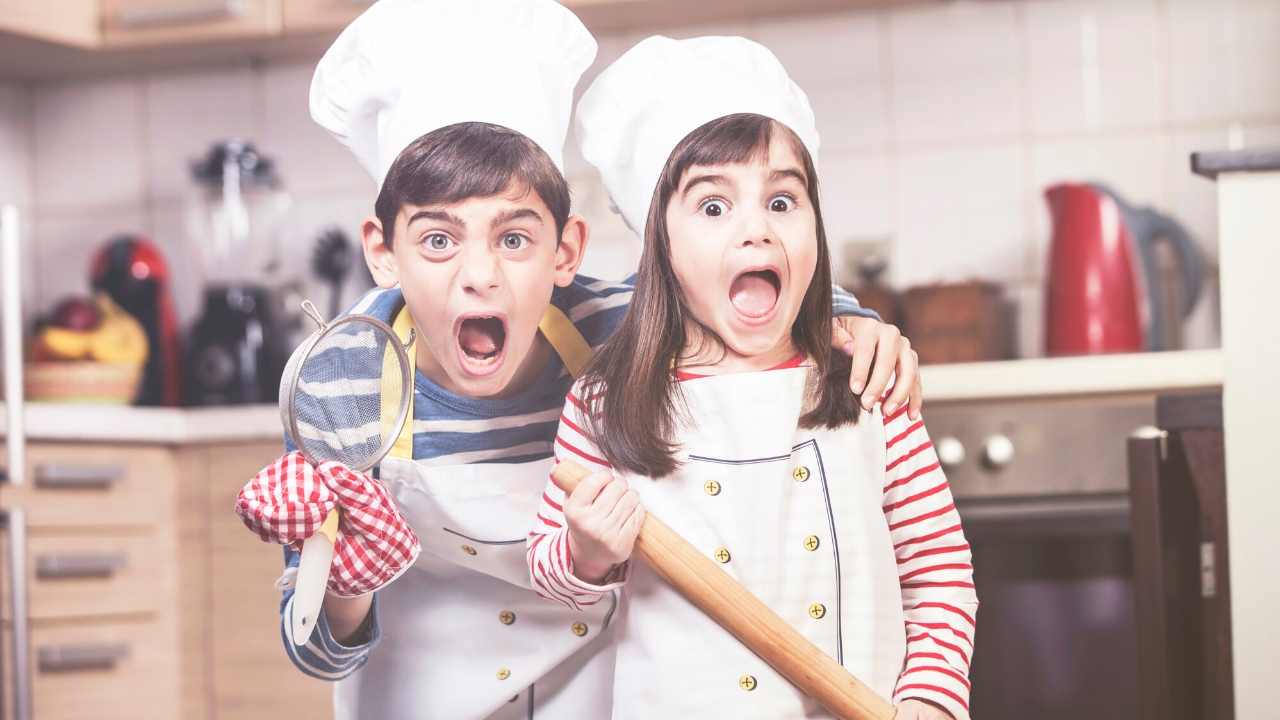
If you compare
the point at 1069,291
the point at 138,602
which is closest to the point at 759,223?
the point at 1069,291

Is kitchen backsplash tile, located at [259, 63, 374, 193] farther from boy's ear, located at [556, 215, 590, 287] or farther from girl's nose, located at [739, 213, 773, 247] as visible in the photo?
girl's nose, located at [739, 213, 773, 247]

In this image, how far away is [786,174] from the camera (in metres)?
0.83

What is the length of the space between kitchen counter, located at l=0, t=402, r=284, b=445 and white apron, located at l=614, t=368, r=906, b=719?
1.16 metres

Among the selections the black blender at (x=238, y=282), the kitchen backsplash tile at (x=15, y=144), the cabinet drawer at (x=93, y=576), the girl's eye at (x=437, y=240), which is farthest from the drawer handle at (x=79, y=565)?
the girl's eye at (x=437, y=240)

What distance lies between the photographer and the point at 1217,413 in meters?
1.21

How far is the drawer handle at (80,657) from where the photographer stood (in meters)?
1.82

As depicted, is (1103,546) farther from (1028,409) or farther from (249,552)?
(249,552)

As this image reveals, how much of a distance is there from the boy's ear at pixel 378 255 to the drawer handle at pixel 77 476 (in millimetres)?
1100

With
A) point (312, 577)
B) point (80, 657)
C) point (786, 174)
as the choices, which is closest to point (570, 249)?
point (786, 174)

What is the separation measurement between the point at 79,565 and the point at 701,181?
4.41ft

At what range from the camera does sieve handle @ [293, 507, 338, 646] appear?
31.5 inches

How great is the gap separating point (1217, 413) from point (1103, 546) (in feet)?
1.68

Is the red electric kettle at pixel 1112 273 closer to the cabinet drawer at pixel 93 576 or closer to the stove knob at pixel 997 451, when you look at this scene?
the stove knob at pixel 997 451

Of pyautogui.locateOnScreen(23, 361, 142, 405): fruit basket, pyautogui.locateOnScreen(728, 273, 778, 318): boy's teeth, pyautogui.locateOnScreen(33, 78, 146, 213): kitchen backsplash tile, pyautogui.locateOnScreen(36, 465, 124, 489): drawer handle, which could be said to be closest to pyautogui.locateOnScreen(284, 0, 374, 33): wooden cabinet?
pyautogui.locateOnScreen(33, 78, 146, 213): kitchen backsplash tile
